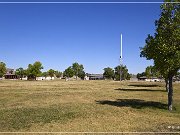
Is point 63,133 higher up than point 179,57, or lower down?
lower down

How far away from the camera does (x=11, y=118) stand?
19297 millimetres

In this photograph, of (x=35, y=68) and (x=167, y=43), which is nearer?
(x=167, y=43)

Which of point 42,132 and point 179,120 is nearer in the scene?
point 42,132

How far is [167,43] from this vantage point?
25.4 metres

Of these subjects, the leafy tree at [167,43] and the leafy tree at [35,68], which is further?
the leafy tree at [35,68]

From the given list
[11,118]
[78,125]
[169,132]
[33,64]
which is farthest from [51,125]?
[33,64]

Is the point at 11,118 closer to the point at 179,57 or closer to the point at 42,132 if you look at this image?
the point at 42,132

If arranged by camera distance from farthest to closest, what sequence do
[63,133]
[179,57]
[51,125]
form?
[179,57] < [51,125] < [63,133]

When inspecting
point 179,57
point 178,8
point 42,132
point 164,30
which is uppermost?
point 178,8

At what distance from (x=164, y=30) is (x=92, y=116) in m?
10.3

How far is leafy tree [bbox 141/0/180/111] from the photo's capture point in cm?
2502

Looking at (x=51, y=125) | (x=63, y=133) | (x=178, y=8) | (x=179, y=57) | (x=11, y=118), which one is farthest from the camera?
(x=178, y=8)

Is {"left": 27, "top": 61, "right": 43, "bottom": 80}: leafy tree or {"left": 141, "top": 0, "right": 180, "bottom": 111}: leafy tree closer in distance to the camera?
{"left": 141, "top": 0, "right": 180, "bottom": 111}: leafy tree

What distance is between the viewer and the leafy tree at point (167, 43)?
25020mm
